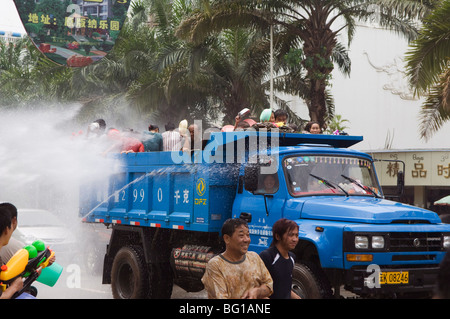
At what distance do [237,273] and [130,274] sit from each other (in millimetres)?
5892

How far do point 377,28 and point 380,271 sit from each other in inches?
986

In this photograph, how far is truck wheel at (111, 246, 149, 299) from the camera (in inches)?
408

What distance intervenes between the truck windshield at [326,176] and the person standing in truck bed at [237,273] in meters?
3.14

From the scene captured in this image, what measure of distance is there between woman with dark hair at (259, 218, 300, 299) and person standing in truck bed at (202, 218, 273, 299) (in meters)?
0.25

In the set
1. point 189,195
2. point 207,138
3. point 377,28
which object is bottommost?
point 189,195

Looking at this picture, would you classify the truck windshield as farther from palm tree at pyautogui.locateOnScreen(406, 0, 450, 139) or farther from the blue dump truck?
palm tree at pyautogui.locateOnScreen(406, 0, 450, 139)

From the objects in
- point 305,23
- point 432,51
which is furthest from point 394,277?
point 305,23

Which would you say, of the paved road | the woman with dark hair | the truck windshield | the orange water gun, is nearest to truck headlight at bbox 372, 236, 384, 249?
the truck windshield

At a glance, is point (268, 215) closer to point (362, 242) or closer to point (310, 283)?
point (310, 283)
